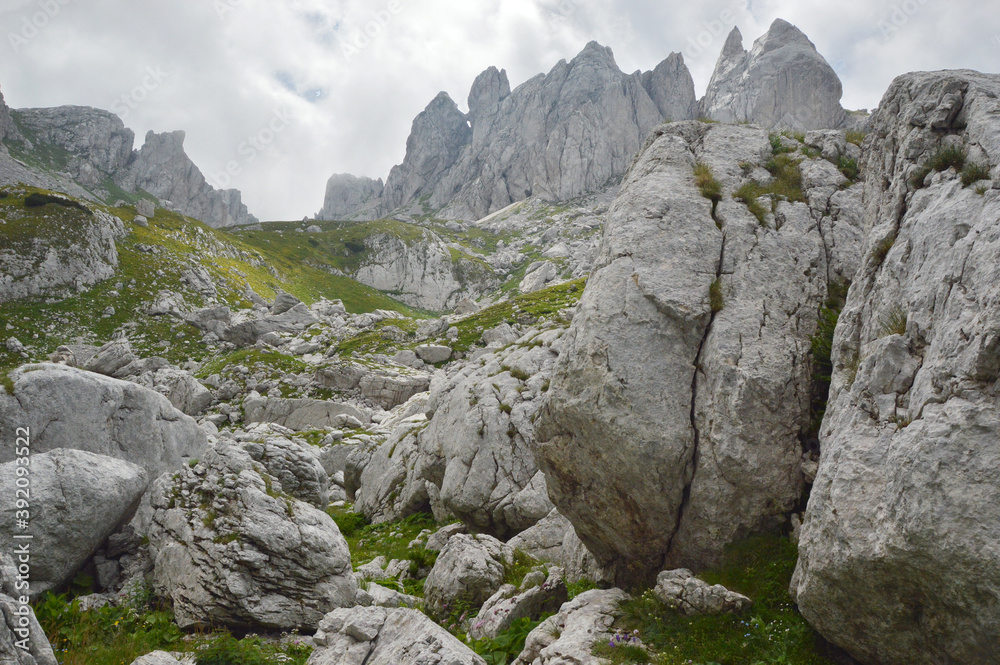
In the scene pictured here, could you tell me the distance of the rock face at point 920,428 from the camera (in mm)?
5254

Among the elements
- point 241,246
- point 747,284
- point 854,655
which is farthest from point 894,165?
point 241,246

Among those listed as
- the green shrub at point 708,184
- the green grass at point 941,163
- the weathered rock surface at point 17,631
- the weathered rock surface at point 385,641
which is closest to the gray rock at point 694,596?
the weathered rock surface at point 385,641

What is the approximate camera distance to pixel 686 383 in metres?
9.80

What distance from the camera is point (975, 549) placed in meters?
5.05

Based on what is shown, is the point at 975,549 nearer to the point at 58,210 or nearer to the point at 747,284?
the point at 747,284

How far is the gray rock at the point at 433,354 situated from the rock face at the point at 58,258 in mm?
50300

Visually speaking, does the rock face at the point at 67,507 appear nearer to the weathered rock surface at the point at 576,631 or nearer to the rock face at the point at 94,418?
the rock face at the point at 94,418

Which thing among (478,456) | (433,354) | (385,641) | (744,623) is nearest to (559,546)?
(478,456)

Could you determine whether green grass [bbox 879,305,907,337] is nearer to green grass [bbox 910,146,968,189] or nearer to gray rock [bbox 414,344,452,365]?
green grass [bbox 910,146,968,189]

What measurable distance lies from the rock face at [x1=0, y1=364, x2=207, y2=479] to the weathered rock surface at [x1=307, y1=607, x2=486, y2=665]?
1008 centimetres

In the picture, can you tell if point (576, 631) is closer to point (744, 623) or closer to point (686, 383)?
point (744, 623)

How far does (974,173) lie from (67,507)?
58.0 ft

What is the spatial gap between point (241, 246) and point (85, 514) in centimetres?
12082

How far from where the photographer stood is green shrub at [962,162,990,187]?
6867 millimetres
